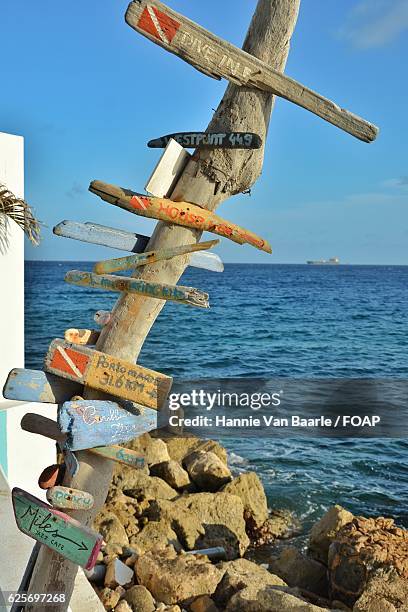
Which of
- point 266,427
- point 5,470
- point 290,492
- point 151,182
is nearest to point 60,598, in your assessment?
point 151,182

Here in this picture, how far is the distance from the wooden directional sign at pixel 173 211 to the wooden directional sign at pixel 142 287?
0.28 metres

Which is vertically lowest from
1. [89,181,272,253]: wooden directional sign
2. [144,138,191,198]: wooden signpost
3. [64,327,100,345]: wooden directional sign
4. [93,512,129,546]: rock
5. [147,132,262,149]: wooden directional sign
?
[93,512,129,546]: rock

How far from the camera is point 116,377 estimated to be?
2947 mm

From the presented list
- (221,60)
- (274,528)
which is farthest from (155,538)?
A: (221,60)

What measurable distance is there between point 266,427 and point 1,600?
45.9 feet

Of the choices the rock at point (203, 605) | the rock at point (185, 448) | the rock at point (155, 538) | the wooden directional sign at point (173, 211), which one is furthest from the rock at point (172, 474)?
the wooden directional sign at point (173, 211)

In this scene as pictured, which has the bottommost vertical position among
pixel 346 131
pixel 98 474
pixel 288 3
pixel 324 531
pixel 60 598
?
pixel 324 531

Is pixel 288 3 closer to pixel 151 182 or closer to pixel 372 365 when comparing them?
pixel 151 182

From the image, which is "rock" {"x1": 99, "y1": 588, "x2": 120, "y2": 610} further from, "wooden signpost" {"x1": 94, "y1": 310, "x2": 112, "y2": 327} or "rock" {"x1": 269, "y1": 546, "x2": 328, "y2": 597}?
"wooden signpost" {"x1": 94, "y1": 310, "x2": 112, "y2": 327}

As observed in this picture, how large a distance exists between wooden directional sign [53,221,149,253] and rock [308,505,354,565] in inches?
203

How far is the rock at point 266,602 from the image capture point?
4.75 meters

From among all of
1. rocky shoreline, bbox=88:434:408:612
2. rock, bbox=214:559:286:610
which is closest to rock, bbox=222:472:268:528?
rocky shoreline, bbox=88:434:408:612

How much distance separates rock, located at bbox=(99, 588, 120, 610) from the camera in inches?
213

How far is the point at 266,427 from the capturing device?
17.5 meters
